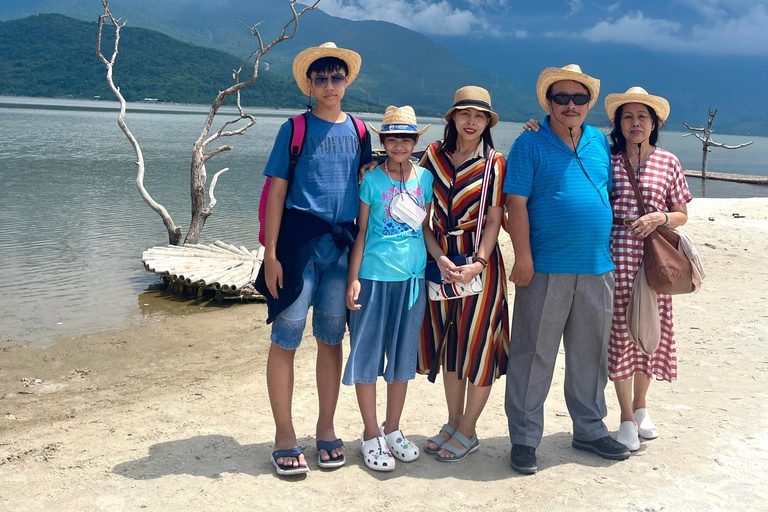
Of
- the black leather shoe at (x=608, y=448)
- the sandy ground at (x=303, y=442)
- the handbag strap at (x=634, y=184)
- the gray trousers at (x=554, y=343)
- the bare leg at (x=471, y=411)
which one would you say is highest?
the handbag strap at (x=634, y=184)

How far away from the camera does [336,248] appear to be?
12.0 feet

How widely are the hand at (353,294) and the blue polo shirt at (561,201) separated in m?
0.97

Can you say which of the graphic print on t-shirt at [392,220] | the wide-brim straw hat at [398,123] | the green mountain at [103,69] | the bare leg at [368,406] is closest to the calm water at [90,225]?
the bare leg at [368,406]

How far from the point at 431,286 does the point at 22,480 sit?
2.54 meters

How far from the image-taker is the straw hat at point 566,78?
368cm

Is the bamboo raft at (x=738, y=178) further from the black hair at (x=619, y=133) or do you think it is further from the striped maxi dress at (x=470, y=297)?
the striped maxi dress at (x=470, y=297)

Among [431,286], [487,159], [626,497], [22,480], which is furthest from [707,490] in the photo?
[22,480]

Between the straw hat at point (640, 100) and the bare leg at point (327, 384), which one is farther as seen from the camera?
the straw hat at point (640, 100)

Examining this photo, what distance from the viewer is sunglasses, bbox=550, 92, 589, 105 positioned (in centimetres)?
369

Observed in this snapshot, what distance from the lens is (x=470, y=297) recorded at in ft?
12.2

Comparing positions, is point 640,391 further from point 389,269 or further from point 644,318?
point 389,269

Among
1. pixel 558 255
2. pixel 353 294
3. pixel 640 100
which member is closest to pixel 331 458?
pixel 353 294

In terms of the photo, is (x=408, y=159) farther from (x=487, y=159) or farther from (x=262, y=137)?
(x=262, y=137)

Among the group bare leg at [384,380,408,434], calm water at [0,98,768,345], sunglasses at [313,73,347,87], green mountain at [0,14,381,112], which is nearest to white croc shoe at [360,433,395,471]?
bare leg at [384,380,408,434]
